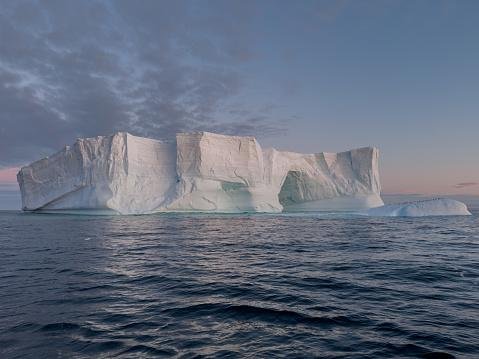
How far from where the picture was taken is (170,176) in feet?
110

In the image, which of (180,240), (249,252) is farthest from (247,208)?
(249,252)

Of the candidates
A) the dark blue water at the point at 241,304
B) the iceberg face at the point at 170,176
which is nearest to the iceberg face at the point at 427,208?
the iceberg face at the point at 170,176

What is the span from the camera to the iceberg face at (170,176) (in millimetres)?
31797

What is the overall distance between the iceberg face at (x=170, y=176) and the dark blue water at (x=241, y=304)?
2174 cm

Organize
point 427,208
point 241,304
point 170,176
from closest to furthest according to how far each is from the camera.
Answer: point 241,304 → point 427,208 → point 170,176

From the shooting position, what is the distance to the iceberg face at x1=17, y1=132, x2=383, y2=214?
3180 cm

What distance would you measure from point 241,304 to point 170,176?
29166 mm

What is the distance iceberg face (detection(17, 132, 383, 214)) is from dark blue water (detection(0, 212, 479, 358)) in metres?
21.7

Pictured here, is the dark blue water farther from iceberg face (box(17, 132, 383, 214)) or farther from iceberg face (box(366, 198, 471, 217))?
iceberg face (box(17, 132, 383, 214))

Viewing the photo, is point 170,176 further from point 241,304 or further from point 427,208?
point 241,304

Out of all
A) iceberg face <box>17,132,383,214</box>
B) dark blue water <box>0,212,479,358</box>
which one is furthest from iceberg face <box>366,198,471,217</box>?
dark blue water <box>0,212,479,358</box>

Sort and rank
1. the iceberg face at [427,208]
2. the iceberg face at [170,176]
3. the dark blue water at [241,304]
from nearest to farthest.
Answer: the dark blue water at [241,304]
the iceberg face at [427,208]
the iceberg face at [170,176]

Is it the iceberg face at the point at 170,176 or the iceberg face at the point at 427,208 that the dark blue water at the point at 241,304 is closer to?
the iceberg face at the point at 427,208

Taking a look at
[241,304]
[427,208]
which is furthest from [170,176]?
[241,304]
